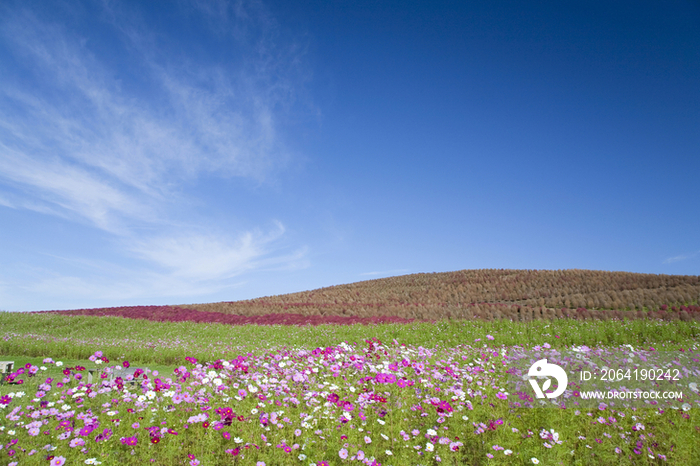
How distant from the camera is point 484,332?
1538cm

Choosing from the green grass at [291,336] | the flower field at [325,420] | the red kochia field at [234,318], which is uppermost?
the red kochia field at [234,318]

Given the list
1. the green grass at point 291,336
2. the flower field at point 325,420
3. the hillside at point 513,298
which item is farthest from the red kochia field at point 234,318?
the flower field at point 325,420

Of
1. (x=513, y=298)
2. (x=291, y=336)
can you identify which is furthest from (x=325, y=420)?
(x=513, y=298)

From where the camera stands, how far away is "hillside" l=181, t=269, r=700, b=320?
19547 millimetres

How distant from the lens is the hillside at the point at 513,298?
19547 mm

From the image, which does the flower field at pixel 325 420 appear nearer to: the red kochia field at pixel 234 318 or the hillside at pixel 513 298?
the hillside at pixel 513 298

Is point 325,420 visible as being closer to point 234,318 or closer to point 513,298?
point 234,318

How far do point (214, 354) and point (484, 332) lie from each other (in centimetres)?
1036

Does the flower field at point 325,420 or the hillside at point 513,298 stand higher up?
the hillside at point 513,298

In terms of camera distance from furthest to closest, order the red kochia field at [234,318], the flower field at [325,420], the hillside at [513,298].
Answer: the red kochia field at [234,318] → the hillside at [513,298] → the flower field at [325,420]

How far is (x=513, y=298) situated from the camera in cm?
3022

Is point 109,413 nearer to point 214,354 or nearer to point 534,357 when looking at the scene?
point 534,357

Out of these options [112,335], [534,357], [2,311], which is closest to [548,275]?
[534,357]

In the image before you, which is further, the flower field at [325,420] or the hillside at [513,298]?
the hillside at [513,298]
